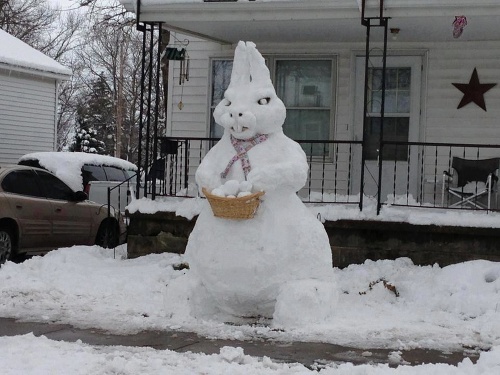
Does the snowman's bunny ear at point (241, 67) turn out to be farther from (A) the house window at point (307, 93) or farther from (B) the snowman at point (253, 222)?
(A) the house window at point (307, 93)

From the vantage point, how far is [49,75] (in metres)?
22.8

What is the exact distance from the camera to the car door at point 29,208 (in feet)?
37.0

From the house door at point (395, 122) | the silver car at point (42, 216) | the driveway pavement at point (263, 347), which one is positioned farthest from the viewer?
the house door at point (395, 122)

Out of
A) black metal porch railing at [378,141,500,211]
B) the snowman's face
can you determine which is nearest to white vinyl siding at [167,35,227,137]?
black metal porch railing at [378,141,500,211]

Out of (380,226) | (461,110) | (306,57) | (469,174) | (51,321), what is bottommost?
(51,321)

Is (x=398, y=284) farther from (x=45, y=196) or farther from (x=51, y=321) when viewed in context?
(x=45, y=196)

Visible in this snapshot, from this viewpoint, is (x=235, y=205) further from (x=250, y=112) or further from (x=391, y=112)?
(x=391, y=112)

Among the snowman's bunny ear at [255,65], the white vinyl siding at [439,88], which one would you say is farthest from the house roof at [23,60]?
the snowman's bunny ear at [255,65]

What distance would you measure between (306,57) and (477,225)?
179 inches

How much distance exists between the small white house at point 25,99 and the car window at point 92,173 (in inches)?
240

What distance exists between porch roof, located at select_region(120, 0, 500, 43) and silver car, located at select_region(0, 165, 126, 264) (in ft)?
10.5

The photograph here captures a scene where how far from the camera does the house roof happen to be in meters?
21.2

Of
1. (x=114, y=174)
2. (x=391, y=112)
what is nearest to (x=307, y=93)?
(x=391, y=112)

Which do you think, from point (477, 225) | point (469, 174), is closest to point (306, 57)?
point (469, 174)
